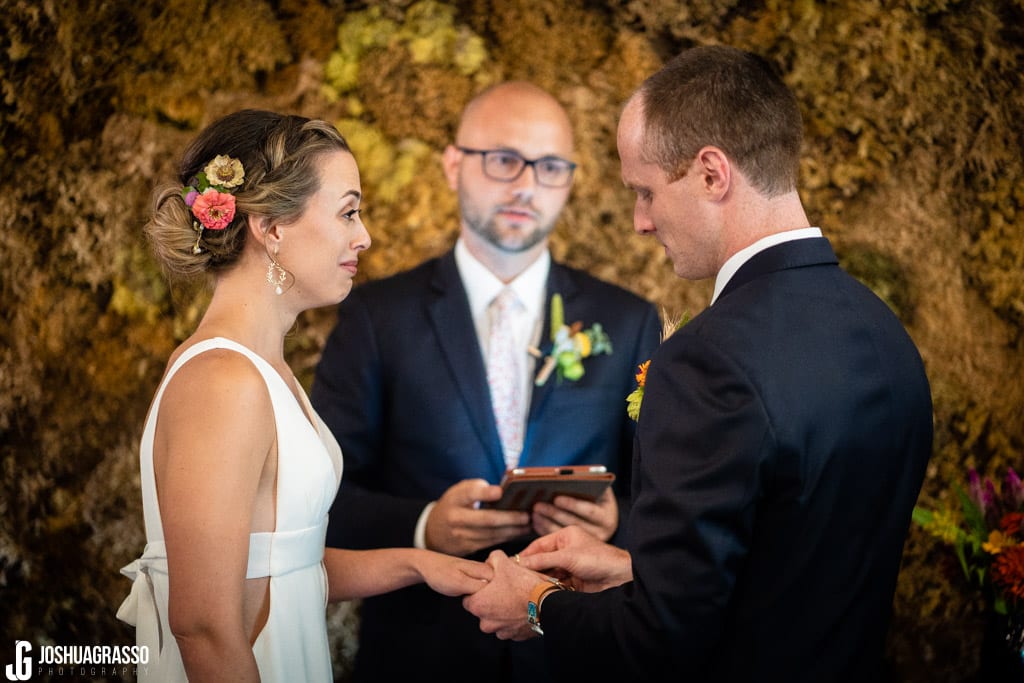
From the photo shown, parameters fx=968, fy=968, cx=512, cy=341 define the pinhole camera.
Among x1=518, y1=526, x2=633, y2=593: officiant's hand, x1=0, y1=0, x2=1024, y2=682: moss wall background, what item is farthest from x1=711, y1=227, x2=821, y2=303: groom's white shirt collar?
x1=0, y1=0, x2=1024, y2=682: moss wall background

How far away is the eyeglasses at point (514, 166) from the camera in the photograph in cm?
380

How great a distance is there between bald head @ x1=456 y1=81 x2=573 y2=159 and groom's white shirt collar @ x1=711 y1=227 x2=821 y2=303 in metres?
1.64

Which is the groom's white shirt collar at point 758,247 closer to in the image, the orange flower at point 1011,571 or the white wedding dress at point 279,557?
the white wedding dress at point 279,557

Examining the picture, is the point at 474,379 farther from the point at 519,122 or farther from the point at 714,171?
the point at 714,171

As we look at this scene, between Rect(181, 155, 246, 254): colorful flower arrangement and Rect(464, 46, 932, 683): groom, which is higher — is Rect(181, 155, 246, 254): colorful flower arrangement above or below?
above

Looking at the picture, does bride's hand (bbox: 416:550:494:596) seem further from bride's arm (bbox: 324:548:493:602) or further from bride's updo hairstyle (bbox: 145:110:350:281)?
bride's updo hairstyle (bbox: 145:110:350:281)

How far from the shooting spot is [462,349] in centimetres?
369

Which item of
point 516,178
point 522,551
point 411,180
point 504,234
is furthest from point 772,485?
point 411,180

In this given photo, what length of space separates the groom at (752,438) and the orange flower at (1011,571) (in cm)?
113

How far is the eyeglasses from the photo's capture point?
12.5ft

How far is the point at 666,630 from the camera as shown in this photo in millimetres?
2084

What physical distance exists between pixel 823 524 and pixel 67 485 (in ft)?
11.2

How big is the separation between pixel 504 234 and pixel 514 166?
0.28 meters

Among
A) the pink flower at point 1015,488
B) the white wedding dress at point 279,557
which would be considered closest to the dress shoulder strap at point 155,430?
the white wedding dress at point 279,557
